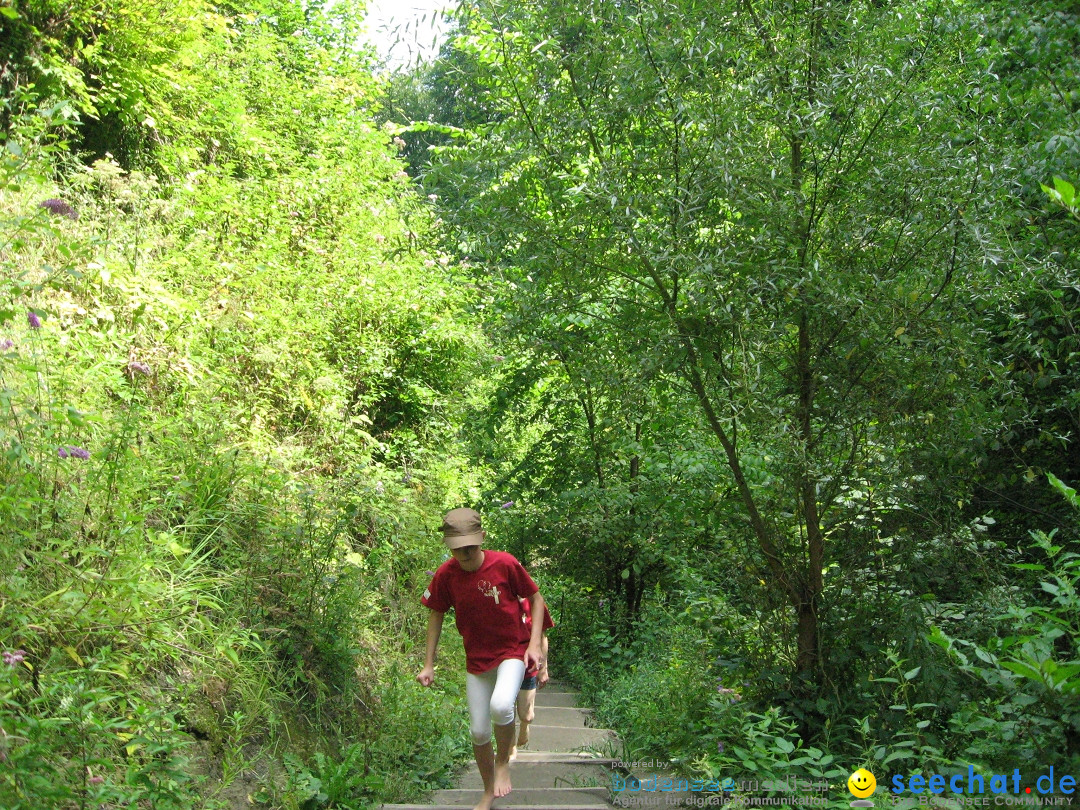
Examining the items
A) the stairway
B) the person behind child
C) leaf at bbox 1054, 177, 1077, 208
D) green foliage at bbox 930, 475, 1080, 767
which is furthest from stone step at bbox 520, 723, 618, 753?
leaf at bbox 1054, 177, 1077, 208

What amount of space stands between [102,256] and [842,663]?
578 centimetres

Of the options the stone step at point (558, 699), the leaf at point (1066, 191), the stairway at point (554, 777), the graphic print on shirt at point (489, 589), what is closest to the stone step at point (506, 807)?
→ the stairway at point (554, 777)

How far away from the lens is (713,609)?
5375 mm

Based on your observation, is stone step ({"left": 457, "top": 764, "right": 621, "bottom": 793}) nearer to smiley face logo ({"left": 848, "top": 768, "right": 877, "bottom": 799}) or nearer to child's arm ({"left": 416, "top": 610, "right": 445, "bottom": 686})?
child's arm ({"left": 416, "top": 610, "right": 445, "bottom": 686})

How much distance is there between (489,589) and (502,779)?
109 cm

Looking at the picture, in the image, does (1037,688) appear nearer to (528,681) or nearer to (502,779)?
(528,681)

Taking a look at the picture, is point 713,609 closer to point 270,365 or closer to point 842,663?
point 842,663

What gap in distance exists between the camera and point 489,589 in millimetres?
4871

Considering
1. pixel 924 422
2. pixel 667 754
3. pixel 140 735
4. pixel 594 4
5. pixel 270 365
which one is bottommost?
pixel 667 754

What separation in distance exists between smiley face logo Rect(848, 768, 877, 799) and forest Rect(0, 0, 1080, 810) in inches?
3.4

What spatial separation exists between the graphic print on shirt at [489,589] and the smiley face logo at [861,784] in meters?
1.99

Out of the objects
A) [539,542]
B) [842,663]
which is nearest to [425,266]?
[539,542]

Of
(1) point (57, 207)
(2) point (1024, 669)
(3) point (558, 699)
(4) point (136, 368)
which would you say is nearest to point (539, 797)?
(2) point (1024, 669)

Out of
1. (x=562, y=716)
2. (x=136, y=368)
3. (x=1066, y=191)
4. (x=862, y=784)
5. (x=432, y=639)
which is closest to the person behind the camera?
(x=1066, y=191)
